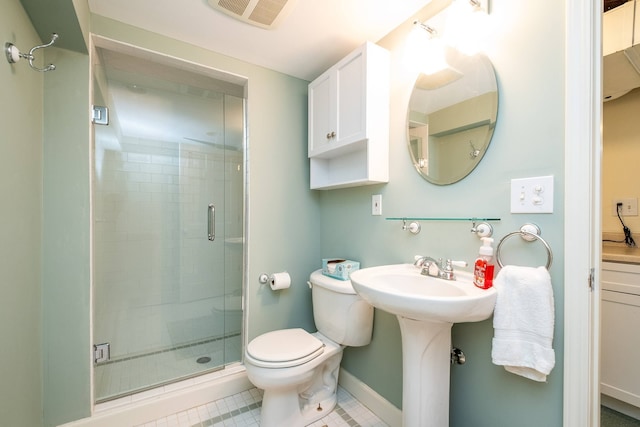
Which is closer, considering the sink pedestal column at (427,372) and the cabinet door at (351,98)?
the sink pedestal column at (427,372)

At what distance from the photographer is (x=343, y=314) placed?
1510 mm

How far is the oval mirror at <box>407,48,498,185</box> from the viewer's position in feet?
3.66

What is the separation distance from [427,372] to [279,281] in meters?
1.02

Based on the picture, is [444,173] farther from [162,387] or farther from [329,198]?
[162,387]

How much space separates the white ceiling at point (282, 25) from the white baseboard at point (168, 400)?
6.59ft

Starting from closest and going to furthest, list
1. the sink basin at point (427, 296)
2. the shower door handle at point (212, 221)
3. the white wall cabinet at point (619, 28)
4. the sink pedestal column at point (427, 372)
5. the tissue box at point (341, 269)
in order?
the sink basin at point (427, 296) → the sink pedestal column at point (427, 372) → the white wall cabinet at point (619, 28) → the tissue box at point (341, 269) → the shower door handle at point (212, 221)

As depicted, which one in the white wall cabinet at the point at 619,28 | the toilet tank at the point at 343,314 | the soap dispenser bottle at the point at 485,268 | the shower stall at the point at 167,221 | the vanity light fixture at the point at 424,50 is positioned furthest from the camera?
the shower stall at the point at 167,221

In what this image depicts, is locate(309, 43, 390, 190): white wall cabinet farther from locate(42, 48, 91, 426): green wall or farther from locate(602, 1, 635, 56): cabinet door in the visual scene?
locate(42, 48, 91, 426): green wall

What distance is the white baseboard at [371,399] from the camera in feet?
4.75

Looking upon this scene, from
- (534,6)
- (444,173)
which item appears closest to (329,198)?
(444,173)

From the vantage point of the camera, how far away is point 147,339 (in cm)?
196

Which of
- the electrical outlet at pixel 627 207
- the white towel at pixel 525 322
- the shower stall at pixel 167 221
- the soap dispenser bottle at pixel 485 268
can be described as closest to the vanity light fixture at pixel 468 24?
the soap dispenser bottle at pixel 485 268

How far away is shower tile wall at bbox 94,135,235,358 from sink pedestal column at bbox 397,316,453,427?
1.28 m

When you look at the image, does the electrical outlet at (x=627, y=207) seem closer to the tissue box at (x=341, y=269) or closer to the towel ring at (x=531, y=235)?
the towel ring at (x=531, y=235)
